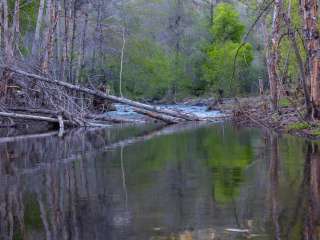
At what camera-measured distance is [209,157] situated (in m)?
13.0

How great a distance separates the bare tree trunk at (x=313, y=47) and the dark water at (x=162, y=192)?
2649mm

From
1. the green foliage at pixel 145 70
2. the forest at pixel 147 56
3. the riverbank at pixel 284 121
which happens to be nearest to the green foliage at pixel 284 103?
the riverbank at pixel 284 121

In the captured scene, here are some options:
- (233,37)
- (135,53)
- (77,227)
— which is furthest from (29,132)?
(233,37)

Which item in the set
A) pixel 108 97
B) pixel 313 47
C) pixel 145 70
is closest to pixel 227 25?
pixel 145 70

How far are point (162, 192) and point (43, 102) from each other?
1711 centimetres

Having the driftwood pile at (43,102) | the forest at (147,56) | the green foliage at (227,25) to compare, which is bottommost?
the driftwood pile at (43,102)

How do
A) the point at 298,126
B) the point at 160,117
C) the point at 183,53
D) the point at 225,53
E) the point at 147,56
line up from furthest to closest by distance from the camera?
the point at 183,53, the point at 225,53, the point at 147,56, the point at 160,117, the point at 298,126

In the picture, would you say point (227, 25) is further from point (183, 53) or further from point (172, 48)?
point (172, 48)

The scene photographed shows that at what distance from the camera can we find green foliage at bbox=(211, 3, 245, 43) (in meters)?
60.9

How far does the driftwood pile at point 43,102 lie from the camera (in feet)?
77.2

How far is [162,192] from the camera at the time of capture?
8.81 m

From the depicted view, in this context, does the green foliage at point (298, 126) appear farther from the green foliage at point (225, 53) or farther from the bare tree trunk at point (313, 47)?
the green foliage at point (225, 53)

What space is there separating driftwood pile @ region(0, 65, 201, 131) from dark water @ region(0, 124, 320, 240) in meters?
7.80

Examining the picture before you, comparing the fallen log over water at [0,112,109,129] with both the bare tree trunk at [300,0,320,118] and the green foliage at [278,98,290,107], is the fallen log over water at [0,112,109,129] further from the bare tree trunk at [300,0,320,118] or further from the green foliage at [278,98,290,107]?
the green foliage at [278,98,290,107]
